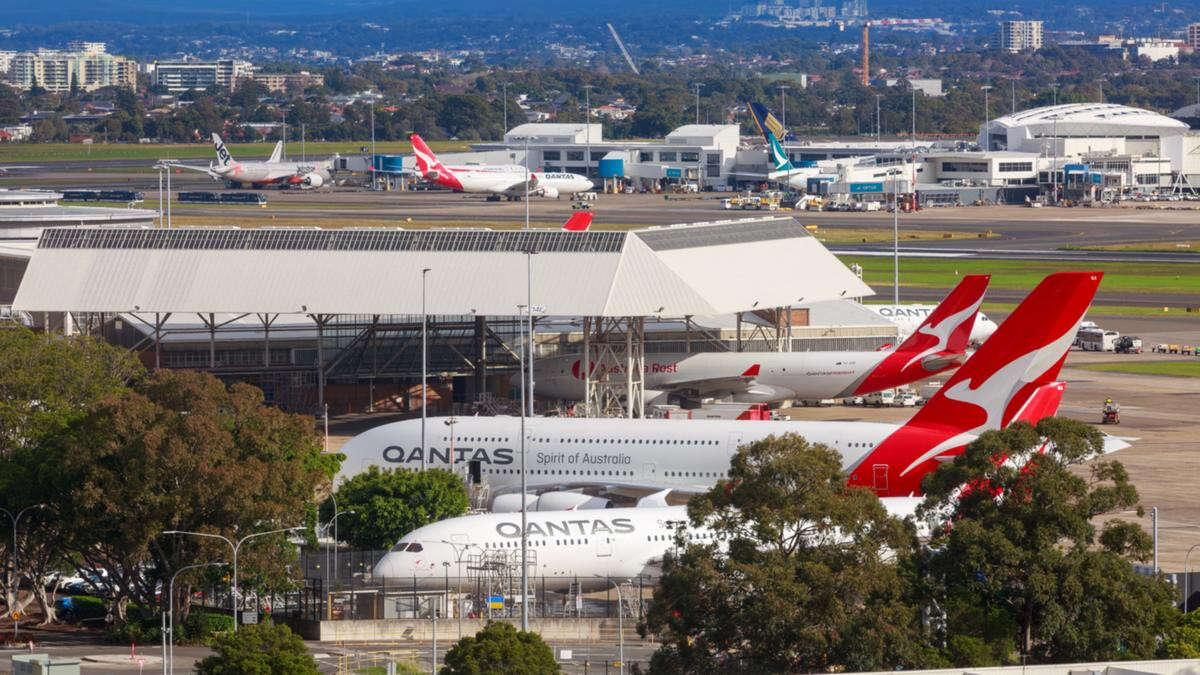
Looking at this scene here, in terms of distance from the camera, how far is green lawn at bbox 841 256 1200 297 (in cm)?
15327

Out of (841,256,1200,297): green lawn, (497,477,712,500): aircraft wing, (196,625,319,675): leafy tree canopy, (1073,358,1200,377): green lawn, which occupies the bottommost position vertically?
(196,625,319,675): leafy tree canopy

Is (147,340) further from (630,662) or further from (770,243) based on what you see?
(630,662)

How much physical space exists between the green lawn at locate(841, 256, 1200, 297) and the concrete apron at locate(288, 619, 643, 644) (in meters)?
96.5

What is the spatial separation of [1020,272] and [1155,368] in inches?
1860

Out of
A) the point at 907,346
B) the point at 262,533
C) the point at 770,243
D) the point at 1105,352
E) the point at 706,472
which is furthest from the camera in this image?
the point at 1105,352

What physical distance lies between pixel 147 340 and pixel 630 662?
1954 inches

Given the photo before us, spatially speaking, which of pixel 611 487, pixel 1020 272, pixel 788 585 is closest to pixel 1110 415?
pixel 611 487

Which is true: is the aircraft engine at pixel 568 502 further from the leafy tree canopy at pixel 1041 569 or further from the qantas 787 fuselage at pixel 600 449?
the leafy tree canopy at pixel 1041 569

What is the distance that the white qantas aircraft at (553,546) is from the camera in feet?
197

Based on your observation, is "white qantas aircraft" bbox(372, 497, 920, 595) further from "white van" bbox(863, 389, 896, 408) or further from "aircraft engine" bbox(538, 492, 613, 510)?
"white van" bbox(863, 389, 896, 408)

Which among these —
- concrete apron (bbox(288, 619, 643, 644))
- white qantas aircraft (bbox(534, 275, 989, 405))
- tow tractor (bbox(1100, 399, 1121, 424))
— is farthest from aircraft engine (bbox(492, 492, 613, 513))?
tow tractor (bbox(1100, 399, 1121, 424))

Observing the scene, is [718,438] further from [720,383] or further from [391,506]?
[720,383]

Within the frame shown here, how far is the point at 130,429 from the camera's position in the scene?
5784cm

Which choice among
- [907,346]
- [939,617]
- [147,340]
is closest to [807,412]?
[907,346]
